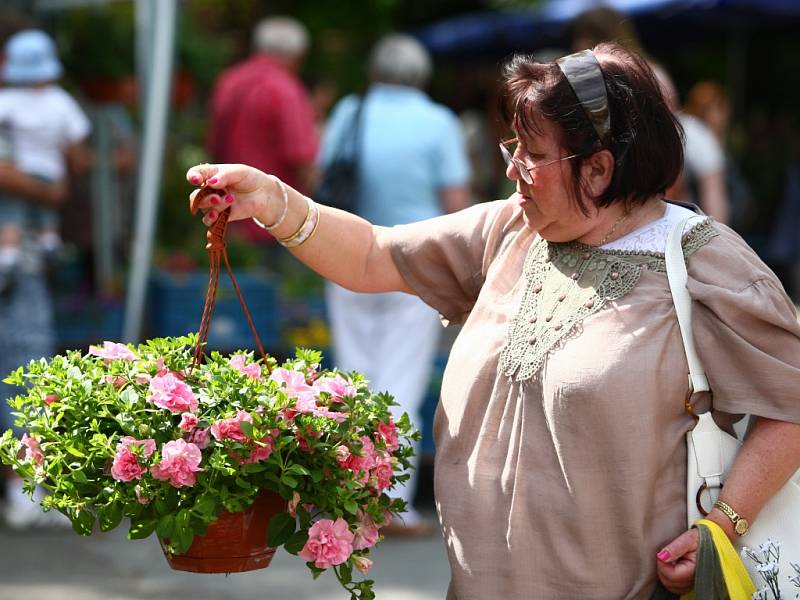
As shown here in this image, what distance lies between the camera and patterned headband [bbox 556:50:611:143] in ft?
7.55

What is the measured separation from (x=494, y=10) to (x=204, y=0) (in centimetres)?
331

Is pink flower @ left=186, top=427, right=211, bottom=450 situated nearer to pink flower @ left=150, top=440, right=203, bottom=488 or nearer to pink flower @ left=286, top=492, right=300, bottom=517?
pink flower @ left=150, top=440, right=203, bottom=488

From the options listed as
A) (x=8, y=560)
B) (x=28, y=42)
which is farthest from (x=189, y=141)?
(x=8, y=560)

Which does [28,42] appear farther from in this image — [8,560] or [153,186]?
[8,560]

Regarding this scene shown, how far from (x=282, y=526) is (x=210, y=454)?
0.21 meters

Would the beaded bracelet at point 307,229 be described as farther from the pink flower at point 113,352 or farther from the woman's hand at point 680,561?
the woman's hand at point 680,561

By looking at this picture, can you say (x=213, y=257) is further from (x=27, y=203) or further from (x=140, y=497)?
(x=27, y=203)

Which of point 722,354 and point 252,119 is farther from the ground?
point 722,354

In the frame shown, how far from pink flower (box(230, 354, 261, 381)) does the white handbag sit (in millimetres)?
780

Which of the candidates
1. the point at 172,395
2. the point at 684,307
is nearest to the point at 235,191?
the point at 172,395

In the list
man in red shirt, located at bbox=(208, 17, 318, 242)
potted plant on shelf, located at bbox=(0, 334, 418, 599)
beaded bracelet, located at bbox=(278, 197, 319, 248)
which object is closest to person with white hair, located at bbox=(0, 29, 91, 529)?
man in red shirt, located at bbox=(208, 17, 318, 242)

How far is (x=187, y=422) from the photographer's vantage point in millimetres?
2193

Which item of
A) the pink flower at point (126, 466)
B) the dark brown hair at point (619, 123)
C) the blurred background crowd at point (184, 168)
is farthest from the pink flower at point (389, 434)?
the blurred background crowd at point (184, 168)

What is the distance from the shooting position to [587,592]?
2268 mm
